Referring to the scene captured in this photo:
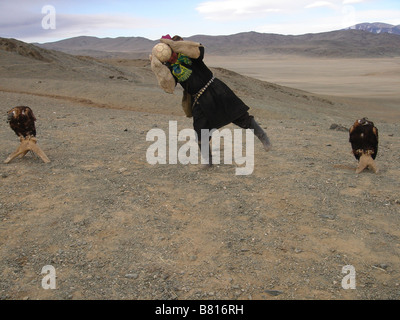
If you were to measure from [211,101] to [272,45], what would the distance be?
401 feet

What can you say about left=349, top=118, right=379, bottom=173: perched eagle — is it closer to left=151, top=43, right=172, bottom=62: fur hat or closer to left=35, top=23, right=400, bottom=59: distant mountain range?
left=151, top=43, right=172, bottom=62: fur hat

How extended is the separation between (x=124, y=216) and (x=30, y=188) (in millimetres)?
1320

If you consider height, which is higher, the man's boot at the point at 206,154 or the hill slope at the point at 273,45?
the hill slope at the point at 273,45

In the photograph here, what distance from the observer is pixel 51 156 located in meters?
5.52

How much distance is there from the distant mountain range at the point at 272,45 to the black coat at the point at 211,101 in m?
84.6

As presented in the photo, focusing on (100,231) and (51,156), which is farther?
(51,156)

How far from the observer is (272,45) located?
394ft

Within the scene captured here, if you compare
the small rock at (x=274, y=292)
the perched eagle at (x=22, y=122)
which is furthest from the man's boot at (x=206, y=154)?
the small rock at (x=274, y=292)

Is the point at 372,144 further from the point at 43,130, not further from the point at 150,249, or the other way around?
the point at 43,130

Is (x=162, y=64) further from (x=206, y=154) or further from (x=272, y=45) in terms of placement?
(x=272, y=45)

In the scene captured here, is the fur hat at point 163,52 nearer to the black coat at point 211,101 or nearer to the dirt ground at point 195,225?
the black coat at point 211,101

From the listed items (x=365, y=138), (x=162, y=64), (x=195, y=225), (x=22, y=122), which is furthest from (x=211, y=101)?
(x=22, y=122)

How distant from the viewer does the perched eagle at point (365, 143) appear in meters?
4.93

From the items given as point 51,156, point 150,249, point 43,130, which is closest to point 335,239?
point 150,249
